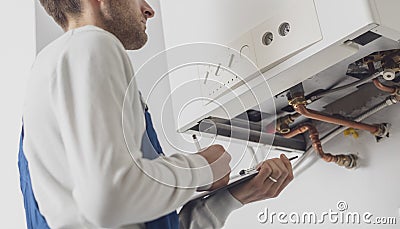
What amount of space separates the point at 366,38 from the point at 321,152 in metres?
0.38

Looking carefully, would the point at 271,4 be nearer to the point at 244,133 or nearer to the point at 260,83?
the point at 260,83

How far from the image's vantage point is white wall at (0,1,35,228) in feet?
4.16

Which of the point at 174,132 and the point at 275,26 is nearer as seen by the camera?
the point at 275,26

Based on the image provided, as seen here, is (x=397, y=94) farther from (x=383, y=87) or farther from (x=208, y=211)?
(x=208, y=211)

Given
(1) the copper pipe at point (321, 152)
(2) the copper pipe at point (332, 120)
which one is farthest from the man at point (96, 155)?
(1) the copper pipe at point (321, 152)

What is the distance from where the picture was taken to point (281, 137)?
3.88 feet

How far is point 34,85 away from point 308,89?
55 centimetres

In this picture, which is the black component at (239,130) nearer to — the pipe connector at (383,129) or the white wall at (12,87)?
the pipe connector at (383,129)

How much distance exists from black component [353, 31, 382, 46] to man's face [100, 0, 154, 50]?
1.23ft

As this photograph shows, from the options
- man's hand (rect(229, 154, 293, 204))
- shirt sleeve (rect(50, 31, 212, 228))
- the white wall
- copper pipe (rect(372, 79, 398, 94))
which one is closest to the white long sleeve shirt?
shirt sleeve (rect(50, 31, 212, 228))

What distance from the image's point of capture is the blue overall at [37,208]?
71 cm

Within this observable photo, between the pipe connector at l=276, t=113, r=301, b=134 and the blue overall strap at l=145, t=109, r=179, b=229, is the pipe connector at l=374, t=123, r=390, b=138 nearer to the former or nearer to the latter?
the pipe connector at l=276, t=113, r=301, b=134

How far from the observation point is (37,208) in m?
0.75

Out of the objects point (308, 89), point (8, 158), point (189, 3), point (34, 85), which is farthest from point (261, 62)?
point (8, 158)
